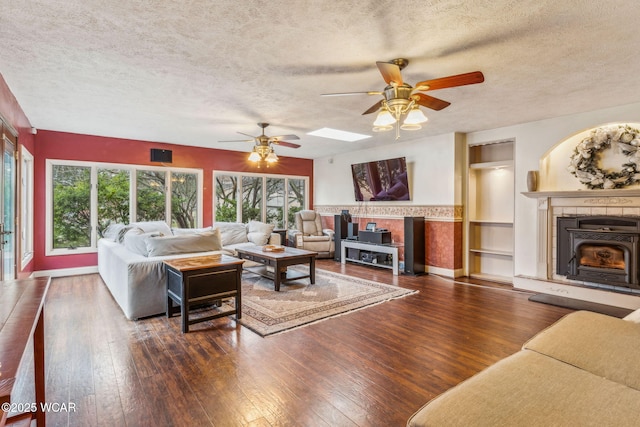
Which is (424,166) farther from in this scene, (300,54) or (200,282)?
(200,282)

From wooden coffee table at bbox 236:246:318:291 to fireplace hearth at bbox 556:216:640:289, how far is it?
3417mm

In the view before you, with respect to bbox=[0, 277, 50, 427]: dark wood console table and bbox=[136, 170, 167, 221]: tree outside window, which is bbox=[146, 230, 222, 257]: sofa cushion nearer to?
bbox=[0, 277, 50, 427]: dark wood console table

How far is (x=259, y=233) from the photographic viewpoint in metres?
6.48

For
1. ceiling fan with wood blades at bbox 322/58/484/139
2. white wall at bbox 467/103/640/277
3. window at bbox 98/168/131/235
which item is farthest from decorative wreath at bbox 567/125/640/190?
window at bbox 98/168/131/235

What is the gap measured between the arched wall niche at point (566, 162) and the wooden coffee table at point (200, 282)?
4.38 metres

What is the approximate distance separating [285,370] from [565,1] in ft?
9.86

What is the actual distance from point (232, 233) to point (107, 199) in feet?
7.48

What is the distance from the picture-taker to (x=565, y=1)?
1962 mm

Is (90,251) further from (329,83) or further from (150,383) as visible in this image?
(329,83)

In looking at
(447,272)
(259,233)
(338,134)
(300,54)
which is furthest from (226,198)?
(300,54)

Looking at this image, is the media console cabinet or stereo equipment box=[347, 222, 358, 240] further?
stereo equipment box=[347, 222, 358, 240]

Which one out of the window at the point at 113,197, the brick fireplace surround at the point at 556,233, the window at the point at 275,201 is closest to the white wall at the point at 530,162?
the brick fireplace surround at the point at 556,233

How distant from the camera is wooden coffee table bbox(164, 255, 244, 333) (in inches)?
123

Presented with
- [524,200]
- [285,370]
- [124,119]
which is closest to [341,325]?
[285,370]
